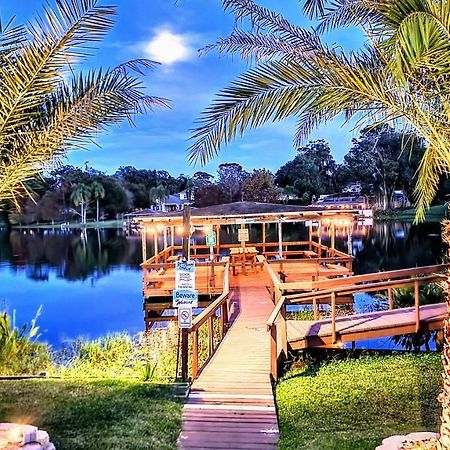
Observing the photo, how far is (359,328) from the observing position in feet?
24.6

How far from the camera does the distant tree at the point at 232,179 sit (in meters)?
48.4

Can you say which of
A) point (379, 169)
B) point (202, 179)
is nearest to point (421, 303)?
point (379, 169)

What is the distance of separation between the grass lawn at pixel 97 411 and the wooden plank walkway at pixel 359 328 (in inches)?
98.9

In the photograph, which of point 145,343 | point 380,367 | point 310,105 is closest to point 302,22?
point 310,105

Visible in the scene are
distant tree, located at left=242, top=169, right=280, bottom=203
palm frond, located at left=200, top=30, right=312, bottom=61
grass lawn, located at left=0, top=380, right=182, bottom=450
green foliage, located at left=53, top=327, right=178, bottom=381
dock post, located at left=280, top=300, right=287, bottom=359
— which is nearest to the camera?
palm frond, located at left=200, top=30, right=312, bottom=61

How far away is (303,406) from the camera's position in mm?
5465

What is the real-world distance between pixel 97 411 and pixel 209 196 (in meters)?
43.2

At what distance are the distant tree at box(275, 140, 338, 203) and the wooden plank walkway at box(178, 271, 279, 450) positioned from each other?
112 feet

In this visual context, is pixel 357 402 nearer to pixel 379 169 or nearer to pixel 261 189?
pixel 261 189

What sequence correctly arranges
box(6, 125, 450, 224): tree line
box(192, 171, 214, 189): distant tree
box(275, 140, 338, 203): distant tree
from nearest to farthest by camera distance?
1. box(6, 125, 450, 224): tree line
2. box(275, 140, 338, 203): distant tree
3. box(192, 171, 214, 189): distant tree

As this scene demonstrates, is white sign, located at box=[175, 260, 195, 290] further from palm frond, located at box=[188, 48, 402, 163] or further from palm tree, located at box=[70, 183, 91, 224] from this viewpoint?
palm tree, located at box=[70, 183, 91, 224]

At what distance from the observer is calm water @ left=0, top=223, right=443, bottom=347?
1619 centimetres

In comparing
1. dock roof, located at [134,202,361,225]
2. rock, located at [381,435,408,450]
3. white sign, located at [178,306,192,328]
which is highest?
dock roof, located at [134,202,361,225]

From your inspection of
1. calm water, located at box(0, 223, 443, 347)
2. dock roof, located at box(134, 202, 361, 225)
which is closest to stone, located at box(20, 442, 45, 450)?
calm water, located at box(0, 223, 443, 347)
